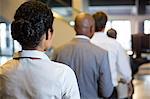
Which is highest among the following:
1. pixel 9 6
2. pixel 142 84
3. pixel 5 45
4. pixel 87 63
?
pixel 9 6

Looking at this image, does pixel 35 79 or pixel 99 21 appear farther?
pixel 99 21

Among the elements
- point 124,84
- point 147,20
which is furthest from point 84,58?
point 147,20

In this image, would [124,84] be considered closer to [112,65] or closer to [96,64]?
[112,65]

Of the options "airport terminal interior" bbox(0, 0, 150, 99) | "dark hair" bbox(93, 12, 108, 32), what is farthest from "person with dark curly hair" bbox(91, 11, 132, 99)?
"airport terminal interior" bbox(0, 0, 150, 99)

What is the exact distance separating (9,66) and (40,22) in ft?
0.79

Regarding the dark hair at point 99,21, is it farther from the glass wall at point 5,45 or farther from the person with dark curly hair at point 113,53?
the glass wall at point 5,45

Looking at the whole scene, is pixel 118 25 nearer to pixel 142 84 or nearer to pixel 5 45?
pixel 142 84

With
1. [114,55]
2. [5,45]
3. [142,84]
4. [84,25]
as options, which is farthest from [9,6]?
[142,84]

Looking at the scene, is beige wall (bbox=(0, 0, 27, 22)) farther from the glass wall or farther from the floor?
the floor

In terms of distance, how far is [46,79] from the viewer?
1582 millimetres

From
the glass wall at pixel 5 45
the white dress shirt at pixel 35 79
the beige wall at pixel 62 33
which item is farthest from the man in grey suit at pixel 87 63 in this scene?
the beige wall at pixel 62 33

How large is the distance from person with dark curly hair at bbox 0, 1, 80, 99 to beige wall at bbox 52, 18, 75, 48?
20.1 ft

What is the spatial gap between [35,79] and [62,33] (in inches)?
246

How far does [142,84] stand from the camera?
9.72 meters
